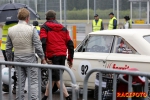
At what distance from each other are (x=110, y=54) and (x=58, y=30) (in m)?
1.27

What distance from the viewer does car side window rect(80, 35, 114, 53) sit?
9.38 m

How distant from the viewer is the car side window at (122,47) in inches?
357

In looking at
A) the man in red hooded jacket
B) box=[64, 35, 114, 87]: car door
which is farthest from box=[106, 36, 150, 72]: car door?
the man in red hooded jacket

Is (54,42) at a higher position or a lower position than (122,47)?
higher

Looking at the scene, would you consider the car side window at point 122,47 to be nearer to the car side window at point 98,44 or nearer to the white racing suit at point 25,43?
the car side window at point 98,44

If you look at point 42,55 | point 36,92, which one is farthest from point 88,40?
point 36,92

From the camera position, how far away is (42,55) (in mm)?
7992

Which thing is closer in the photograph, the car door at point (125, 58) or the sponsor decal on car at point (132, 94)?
the sponsor decal on car at point (132, 94)

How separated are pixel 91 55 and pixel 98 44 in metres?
0.34

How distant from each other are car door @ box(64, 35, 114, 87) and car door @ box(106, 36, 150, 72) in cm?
15

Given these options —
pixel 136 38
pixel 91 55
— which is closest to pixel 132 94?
pixel 136 38

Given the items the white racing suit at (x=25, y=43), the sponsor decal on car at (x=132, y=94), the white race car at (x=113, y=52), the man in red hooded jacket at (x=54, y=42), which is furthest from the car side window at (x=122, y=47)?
the sponsor decal on car at (x=132, y=94)

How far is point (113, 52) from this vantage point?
9.23 meters

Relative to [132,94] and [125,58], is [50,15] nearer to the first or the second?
[125,58]
